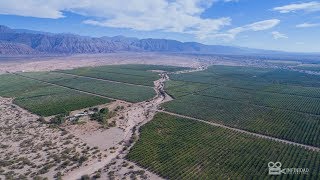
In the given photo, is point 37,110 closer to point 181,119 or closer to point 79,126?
point 79,126

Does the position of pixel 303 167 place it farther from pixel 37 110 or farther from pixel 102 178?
→ pixel 37 110

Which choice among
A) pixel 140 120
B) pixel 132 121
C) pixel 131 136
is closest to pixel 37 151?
pixel 131 136

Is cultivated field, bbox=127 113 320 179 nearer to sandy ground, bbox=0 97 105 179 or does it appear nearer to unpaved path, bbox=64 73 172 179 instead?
unpaved path, bbox=64 73 172 179

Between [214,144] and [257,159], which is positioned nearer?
[257,159]

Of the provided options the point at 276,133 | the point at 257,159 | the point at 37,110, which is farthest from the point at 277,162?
the point at 37,110

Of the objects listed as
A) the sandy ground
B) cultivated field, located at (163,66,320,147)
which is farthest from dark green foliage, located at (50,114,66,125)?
cultivated field, located at (163,66,320,147)

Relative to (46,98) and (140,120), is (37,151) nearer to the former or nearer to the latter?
(140,120)

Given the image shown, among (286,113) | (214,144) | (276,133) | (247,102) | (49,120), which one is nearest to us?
(214,144)

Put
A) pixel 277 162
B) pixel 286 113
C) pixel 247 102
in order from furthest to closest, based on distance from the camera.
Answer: pixel 247 102, pixel 286 113, pixel 277 162
